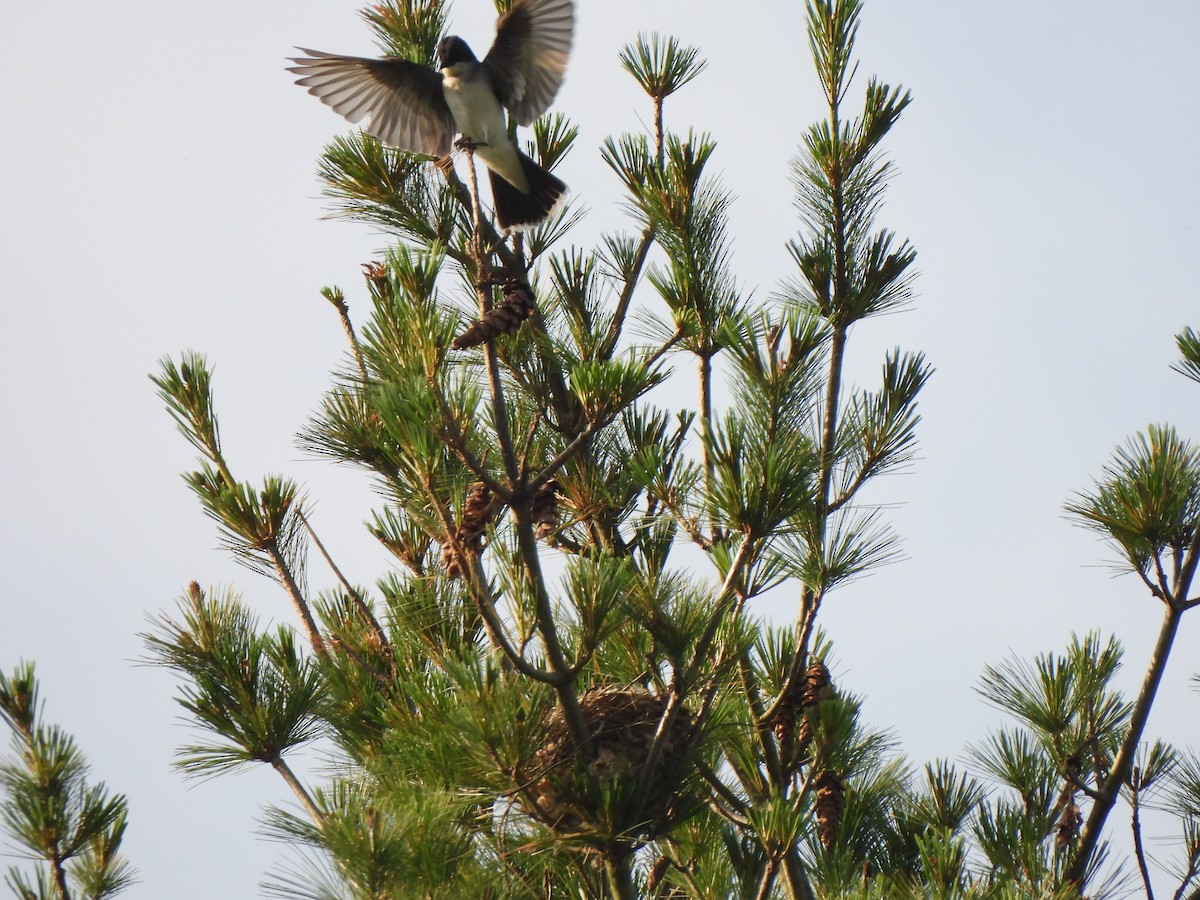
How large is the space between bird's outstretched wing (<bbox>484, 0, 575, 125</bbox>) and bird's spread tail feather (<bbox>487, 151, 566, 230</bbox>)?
1.06 ft

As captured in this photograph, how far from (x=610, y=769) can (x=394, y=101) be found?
2.62m

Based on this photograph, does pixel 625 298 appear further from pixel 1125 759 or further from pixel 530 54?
pixel 1125 759

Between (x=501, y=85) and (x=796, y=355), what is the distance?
2390mm

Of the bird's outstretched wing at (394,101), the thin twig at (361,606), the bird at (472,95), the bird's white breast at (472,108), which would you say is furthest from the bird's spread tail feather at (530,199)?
the thin twig at (361,606)

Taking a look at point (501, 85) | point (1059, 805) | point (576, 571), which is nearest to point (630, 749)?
point (576, 571)

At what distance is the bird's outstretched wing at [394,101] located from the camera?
4.50 metres

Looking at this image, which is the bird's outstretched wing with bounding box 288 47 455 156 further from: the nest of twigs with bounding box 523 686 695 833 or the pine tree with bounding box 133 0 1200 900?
the nest of twigs with bounding box 523 686 695 833

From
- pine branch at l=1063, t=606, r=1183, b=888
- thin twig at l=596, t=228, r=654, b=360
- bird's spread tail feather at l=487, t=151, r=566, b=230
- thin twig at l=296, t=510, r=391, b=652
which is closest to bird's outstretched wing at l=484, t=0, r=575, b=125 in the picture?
bird's spread tail feather at l=487, t=151, r=566, b=230

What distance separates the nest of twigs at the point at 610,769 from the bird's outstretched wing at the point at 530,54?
247cm

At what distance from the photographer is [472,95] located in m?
4.61

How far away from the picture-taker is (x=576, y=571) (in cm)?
261

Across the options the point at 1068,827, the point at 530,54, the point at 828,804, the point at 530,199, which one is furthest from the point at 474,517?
the point at 530,54

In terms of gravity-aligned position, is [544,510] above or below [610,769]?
above

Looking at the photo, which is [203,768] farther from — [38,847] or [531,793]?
[531,793]
